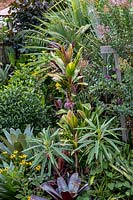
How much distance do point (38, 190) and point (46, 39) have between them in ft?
7.60

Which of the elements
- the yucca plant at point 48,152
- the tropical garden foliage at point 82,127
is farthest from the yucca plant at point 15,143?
the yucca plant at point 48,152

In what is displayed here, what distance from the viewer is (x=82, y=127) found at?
10.2 feet

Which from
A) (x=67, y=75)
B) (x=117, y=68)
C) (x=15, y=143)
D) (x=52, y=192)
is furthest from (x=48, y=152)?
(x=117, y=68)

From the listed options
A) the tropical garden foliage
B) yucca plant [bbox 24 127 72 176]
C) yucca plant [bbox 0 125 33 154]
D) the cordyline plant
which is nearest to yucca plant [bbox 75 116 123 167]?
the tropical garden foliage

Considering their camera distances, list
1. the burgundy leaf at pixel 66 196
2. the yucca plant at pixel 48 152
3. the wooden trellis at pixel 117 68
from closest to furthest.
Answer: the burgundy leaf at pixel 66 196 < the yucca plant at pixel 48 152 < the wooden trellis at pixel 117 68

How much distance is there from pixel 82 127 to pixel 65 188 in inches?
19.2

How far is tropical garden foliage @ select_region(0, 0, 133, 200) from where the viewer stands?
117 inches

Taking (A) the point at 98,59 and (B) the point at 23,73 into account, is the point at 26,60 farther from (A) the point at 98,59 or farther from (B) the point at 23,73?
(A) the point at 98,59

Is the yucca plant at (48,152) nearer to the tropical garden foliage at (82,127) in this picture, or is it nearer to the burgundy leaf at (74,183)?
the tropical garden foliage at (82,127)

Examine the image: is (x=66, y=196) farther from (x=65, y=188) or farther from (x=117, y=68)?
(x=117, y=68)

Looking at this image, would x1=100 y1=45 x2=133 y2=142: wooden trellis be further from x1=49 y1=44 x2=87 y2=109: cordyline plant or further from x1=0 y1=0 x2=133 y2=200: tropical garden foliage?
x1=49 y1=44 x2=87 y2=109: cordyline plant

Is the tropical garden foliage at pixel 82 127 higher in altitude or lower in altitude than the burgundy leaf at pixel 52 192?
higher

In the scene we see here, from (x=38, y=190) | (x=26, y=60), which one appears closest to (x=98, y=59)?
(x=38, y=190)

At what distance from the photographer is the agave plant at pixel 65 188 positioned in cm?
286
